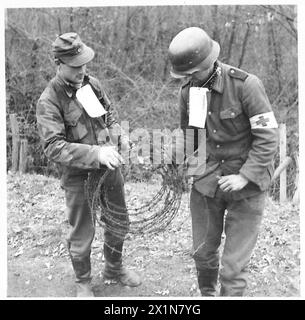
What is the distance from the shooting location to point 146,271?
3.85 m

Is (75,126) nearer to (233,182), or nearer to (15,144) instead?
(233,182)

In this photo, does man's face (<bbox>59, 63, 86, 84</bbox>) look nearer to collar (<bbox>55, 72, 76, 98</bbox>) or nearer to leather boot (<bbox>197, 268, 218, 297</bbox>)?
collar (<bbox>55, 72, 76, 98</bbox>)

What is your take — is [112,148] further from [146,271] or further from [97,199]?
[146,271]

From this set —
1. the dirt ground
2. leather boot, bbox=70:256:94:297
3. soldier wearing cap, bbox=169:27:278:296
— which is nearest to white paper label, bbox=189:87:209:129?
soldier wearing cap, bbox=169:27:278:296

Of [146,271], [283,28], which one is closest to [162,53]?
[283,28]

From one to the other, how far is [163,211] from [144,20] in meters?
5.66

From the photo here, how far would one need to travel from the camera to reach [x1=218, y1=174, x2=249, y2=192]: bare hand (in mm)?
2600

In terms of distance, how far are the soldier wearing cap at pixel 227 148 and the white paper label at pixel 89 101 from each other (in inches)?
22.7

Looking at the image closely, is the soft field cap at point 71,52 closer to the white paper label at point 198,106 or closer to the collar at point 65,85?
the collar at point 65,85

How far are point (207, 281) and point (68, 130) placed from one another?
1.42 m

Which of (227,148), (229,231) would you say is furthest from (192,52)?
(229,231)

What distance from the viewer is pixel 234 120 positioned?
8.70 ft

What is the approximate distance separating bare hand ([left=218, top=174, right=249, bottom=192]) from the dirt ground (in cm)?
113

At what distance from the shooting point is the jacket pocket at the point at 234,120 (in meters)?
2.62
